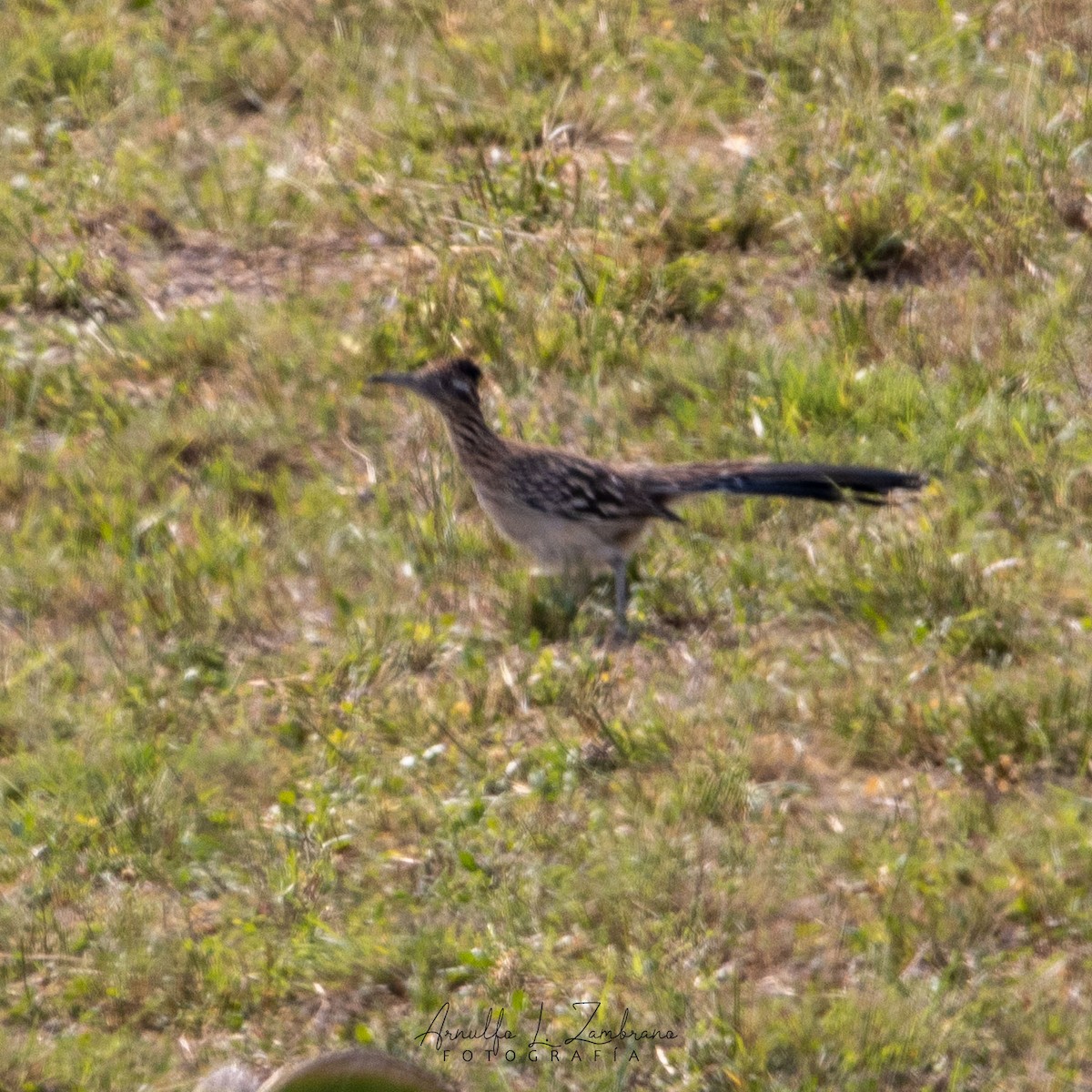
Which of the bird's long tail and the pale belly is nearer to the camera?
the bird's long tail

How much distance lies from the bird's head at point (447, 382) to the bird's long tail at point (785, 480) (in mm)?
990

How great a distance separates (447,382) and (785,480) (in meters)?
1.63

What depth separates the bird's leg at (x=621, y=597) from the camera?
716cm

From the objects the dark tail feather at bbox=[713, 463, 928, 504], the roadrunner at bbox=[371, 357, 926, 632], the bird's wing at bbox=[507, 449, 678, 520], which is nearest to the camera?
the dark tail feather at bbox=[713, 463, 928, 504]

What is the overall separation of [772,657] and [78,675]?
274cm

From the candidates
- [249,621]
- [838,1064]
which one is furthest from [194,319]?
[838,1064]

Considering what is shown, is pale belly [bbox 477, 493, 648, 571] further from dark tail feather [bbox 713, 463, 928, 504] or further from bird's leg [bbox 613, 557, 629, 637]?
dark tail feather [bbox 713, 463, 928, 504]

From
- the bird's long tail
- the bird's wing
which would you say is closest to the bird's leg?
the bird's wing

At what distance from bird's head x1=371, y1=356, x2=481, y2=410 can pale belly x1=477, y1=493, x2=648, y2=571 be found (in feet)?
1.62

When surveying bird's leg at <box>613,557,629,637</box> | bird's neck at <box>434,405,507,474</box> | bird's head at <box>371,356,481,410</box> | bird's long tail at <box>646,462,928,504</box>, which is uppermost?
bird's long tail at <box>646,462,928,504</box>

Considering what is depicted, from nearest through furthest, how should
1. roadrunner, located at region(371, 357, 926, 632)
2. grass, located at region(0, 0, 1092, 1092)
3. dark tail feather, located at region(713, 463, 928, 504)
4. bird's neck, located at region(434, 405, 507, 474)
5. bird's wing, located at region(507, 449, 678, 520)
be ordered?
grass, located at region(0, 0, 1092, 1092) → dark tail feather, located at region(713, 463, 928, 504) → roadrunner, located at region(371, 357, 926, 632) → bird's wing, located at region(507, 449, 678, 520) → bird's neck, located at region(434, 405, 507, 474)

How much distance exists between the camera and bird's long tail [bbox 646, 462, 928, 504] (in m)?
7.17

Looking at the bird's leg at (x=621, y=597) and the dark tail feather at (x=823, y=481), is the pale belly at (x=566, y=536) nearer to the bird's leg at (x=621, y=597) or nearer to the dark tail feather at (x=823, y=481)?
the bird's leg at (x=621, y=597)

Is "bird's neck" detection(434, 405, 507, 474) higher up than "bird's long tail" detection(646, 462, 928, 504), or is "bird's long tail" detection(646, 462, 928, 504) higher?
"bird's long tail" detection(646, 462, 928, 504)
